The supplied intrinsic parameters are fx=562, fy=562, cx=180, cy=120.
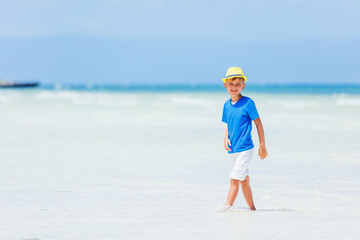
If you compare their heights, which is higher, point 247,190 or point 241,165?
point 241,165

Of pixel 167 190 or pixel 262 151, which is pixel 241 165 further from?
pixel 167 190

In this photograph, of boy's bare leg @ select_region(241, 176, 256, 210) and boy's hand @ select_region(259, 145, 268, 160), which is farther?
boy's bare leg @ select_region(241, 176, 256, 210)

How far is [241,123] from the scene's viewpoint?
4.73m

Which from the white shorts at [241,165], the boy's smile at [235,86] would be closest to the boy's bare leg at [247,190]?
the white shorts at [241,165]

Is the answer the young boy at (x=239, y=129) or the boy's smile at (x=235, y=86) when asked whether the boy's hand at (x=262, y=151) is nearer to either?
the young boy at (x=239, y=129)

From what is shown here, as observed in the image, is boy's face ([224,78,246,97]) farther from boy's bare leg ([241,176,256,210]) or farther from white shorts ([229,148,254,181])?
boy's bare leg ([241,176,256,210])

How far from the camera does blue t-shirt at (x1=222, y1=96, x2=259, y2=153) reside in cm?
470

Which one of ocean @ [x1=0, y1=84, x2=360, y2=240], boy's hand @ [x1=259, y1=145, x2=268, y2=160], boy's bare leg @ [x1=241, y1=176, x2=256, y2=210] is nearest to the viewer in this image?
ocean @ [x1=0, y1=84, x2=360, y2=240]

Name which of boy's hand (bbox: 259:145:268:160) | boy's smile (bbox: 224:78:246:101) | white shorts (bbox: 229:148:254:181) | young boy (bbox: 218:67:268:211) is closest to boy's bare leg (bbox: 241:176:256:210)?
young boy (bbox: 218:67:268:211)

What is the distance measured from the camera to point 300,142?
10.5 m

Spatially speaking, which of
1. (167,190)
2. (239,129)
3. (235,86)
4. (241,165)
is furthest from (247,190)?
(167,190)

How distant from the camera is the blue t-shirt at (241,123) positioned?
4.70 metres

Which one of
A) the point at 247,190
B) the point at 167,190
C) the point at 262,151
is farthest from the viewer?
the point at 167,190

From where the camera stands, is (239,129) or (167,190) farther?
(167,190)
